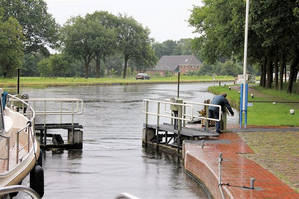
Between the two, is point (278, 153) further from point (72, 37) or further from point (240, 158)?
point (72, 37)

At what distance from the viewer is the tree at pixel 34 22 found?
310 feet

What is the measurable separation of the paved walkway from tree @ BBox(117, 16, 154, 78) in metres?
92.2

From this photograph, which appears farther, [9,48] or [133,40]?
[133,40]

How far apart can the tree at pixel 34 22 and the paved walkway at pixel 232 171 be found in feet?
275

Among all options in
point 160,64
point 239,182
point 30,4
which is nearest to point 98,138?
point 239,182

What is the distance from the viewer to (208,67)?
443 ft

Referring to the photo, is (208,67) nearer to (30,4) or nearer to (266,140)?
(30,4)

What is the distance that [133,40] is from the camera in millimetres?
108625

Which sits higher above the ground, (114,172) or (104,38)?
(104,38)

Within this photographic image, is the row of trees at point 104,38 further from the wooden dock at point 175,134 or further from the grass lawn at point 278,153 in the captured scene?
the grass lawn at point 278,153

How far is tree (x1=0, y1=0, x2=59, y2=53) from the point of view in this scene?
3720 inches

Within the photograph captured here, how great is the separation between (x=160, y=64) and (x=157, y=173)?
158128 mm

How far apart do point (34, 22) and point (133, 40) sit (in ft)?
71.5

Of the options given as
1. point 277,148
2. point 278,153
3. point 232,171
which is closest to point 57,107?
point 277,148
